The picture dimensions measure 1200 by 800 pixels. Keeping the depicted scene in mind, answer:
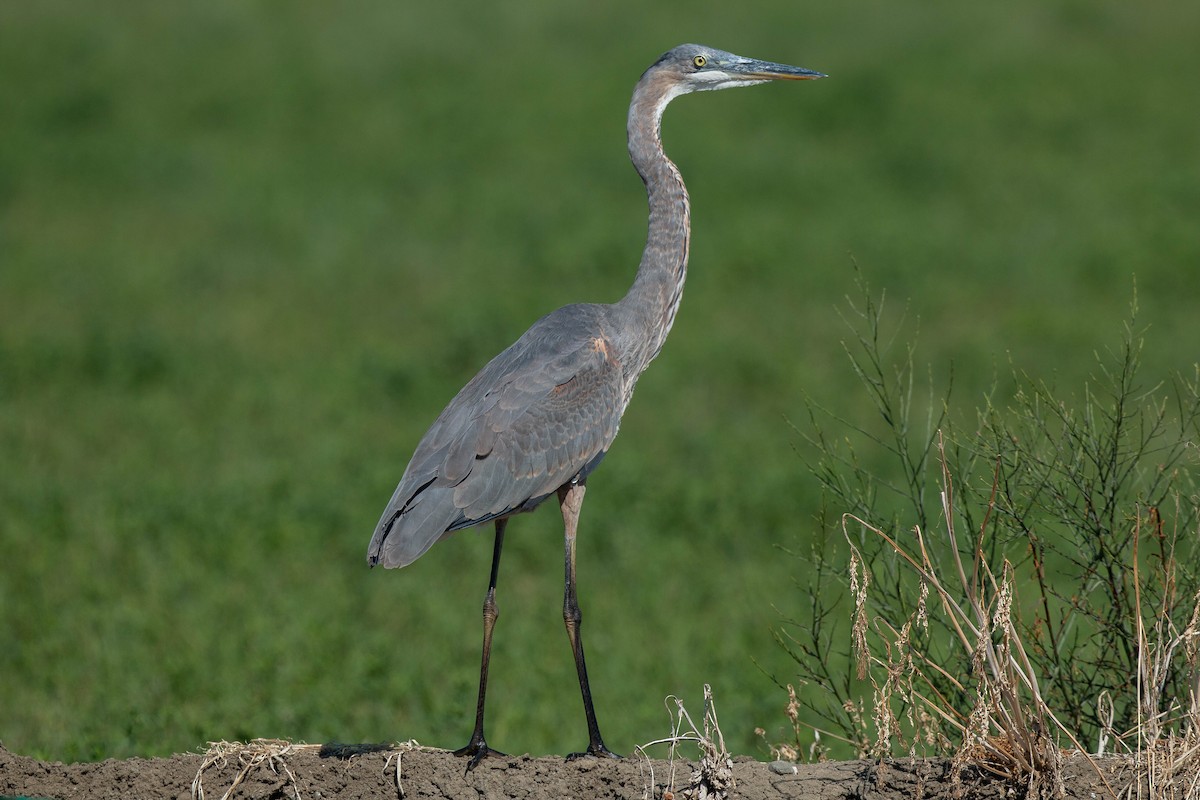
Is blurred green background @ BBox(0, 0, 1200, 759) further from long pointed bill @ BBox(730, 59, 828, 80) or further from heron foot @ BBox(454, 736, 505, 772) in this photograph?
long pointed bill @ BBox(730, 59, 828, 80)

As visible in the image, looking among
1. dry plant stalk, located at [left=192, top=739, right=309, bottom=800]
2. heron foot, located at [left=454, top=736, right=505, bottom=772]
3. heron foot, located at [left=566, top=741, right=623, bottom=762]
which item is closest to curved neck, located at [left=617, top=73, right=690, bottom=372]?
heron foot, located at [left=566, top=741, right=623, bottom=762]

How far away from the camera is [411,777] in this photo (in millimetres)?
4777

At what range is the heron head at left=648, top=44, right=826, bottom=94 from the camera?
5.87m

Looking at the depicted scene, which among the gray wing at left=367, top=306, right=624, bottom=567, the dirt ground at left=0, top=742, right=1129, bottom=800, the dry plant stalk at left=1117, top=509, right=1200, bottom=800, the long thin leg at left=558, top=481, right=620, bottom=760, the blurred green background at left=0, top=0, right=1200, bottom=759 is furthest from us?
the blurred green background at left=0, top=0, right=1200, bottom=759

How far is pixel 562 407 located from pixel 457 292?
30.0 ft

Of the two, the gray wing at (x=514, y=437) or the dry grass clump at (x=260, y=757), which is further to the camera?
the gray wing at (x=514, y=437)

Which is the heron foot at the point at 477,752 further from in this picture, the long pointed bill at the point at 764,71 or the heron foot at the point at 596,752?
the long pointed bill at the point at 764,71

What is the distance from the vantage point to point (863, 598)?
163 inches

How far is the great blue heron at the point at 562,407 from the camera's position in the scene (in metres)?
5.25

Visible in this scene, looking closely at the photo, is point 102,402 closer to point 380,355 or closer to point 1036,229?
point 380,355

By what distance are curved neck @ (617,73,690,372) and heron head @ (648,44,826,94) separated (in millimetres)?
105

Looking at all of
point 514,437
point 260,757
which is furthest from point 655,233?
point 260,757

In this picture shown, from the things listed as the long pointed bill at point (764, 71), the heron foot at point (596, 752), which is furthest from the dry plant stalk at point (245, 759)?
the long pointed bill at point (764, 71)

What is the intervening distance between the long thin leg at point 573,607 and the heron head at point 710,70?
1.66 meters
